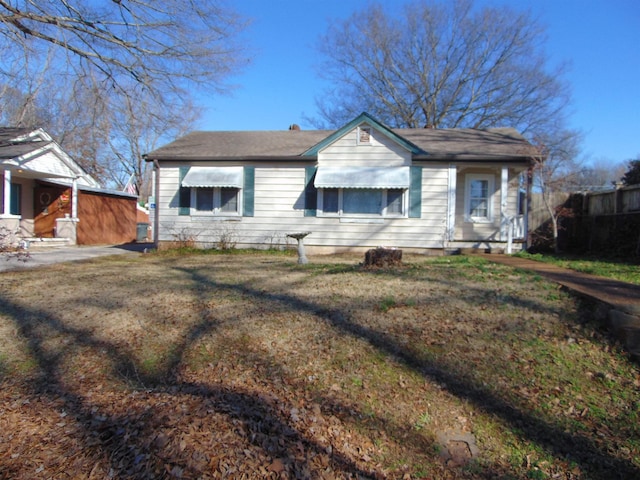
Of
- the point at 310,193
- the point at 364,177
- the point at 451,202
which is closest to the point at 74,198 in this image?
the point at 310,193

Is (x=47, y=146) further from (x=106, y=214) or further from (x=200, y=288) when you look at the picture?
(x=200, y=288)

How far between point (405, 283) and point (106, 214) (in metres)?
17.7

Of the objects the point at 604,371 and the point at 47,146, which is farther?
the point at 47,146

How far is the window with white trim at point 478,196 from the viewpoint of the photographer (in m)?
12.5

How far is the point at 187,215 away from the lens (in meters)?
12.4

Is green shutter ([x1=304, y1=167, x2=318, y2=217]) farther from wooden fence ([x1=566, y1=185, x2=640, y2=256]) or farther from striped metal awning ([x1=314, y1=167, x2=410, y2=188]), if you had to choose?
wooden fence ([x1=566, y1=185, x2=640, y2=256])

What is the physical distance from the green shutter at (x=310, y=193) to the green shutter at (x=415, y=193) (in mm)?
2620

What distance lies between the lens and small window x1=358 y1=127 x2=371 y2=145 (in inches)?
462

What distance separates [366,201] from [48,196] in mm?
13148

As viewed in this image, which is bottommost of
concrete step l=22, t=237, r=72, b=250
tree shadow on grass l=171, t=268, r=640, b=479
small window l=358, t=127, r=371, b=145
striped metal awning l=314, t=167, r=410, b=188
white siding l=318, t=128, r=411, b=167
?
tree shadow on grass l=171, t=268, r=640, b=479

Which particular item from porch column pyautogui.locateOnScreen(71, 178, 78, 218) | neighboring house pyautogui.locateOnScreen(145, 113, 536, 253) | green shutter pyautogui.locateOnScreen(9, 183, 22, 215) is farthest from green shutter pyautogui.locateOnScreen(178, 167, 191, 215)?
green shutter pyautogui.locateOnScreen(9, 183, 22, 215)

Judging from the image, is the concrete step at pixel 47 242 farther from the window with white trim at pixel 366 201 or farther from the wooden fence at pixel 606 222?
the wooden fence at pixel 606 222

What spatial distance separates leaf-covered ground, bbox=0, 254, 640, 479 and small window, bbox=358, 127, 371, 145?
670 cm

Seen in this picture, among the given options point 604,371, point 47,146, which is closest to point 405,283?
point 604,371
